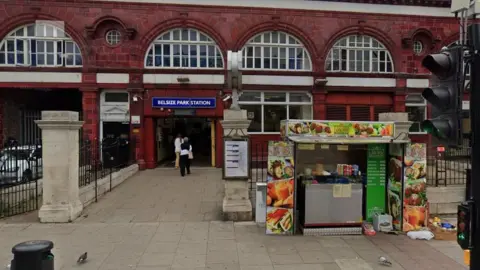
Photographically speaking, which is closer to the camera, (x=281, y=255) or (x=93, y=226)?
(x=281, y=255)

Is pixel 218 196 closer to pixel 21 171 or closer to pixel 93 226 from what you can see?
pixel 93 226

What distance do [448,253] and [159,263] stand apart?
16.1ft

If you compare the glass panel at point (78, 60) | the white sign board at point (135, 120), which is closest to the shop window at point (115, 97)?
the white sign board at point (135, 120)

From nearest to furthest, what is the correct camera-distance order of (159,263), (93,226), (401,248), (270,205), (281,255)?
(159,263), (281,255), (401,248), (270,205), (93,226)

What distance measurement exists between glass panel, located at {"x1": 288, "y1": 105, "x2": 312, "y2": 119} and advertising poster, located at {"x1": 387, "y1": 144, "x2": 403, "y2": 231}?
11.1 metres

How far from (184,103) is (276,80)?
4925 mm

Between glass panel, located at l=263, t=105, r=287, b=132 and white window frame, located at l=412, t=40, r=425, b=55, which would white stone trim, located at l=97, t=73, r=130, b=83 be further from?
white window frame, located at l=412, t=40, r=425, b=55

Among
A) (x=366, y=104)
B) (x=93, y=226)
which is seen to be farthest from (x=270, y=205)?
(x=366, y=104)

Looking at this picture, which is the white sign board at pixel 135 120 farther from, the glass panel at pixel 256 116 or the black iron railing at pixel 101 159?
the glass panel at pixel 256 116

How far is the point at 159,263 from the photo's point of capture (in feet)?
17.5

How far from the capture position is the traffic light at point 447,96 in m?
3.48

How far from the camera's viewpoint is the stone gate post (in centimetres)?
764

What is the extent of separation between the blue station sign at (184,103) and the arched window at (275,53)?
268 centimetres

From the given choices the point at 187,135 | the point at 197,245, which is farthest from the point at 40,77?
the point at 197,245
